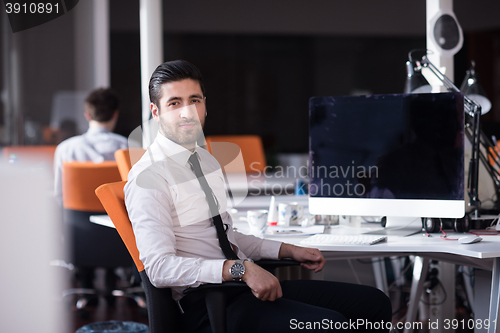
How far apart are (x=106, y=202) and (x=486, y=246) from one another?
49.8 inches

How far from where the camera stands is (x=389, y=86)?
7.79 m

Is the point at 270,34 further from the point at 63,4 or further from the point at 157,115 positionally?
the point at 157,115

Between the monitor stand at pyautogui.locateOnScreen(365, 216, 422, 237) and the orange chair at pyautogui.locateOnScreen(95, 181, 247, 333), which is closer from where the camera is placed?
the orange chair at pyautogui.locateOnScreen(95, 181, 247, 333)

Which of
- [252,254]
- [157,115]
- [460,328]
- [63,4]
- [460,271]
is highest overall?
[63,4]

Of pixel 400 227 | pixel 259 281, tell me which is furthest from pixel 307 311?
pixel 400 227

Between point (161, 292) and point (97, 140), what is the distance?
244 centimetres

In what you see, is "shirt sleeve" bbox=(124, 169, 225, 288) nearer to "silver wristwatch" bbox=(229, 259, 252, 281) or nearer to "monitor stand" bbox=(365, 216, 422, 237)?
"silver wristwatch" bbox=(229, 259, 252, 281)

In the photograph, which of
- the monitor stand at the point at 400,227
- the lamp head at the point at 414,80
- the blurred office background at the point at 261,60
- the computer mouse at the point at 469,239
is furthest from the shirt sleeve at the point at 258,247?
the blurred office background at the point at 261,60

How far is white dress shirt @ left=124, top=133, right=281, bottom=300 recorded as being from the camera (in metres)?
1.43

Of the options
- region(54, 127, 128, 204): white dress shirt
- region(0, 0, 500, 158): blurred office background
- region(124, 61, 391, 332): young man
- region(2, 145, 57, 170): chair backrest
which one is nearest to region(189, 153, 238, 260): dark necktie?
region(124, 61, 391, 332): young man

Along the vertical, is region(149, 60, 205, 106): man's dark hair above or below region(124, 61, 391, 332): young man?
above

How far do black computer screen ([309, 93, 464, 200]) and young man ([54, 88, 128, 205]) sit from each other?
200 centimetres

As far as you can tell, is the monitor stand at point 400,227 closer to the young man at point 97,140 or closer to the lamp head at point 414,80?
the lamp head at point 414,80

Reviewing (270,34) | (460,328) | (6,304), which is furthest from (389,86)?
(6,304)
